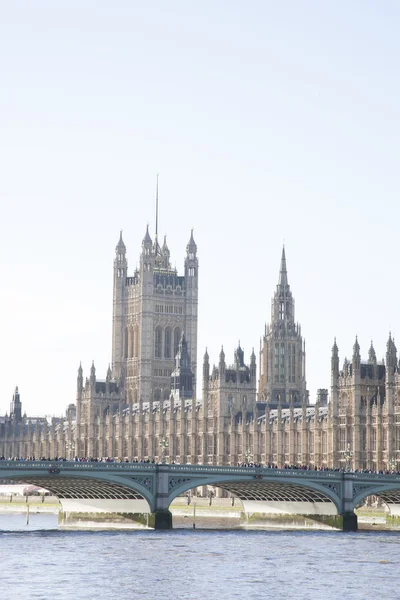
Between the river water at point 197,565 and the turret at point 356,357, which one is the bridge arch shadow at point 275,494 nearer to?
the river water at point 197,565

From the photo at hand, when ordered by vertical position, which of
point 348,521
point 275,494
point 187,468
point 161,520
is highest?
point 187,468

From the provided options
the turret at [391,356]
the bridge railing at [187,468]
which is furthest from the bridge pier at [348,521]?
the turret at [391,356]

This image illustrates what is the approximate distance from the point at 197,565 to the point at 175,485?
29.8 m

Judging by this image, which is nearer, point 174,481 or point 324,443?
point 174,481

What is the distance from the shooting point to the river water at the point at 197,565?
284 ft

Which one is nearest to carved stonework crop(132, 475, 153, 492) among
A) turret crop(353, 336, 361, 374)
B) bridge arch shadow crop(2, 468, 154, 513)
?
bridge arch shadow crop(2, 468, 154, 513)

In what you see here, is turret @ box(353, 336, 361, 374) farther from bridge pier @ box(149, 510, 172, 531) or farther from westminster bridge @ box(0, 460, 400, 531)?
bridge pier @ box(149, 510, 172, 531)

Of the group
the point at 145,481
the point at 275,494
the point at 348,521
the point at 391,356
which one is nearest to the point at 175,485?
the point at 145,481

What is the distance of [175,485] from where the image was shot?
129625 millimetres

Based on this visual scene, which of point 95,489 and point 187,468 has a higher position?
point 187,468

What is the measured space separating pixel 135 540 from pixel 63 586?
29943 mm

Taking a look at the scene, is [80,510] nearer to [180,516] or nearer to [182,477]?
[182,477]

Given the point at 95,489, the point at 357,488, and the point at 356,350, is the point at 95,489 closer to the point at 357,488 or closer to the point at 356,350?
the point at 357,488

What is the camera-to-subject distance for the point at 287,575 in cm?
9506
